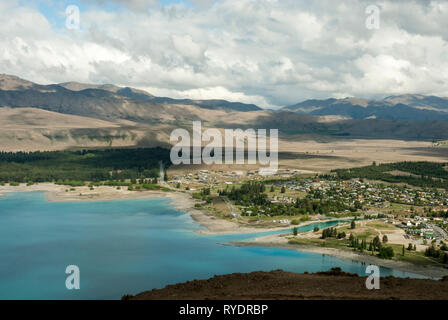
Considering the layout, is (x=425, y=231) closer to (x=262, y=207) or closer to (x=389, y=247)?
(x=389, y=247)

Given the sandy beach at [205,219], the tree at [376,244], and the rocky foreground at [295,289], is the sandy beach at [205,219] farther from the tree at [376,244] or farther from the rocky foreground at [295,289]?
the rocky foreground at [295,289]

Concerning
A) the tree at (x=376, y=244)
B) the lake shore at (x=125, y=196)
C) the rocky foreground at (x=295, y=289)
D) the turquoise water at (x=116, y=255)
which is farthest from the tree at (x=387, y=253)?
the rocky foreground at (x=295, y=289)

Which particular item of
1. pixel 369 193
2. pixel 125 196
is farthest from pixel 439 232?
pixel 125 196

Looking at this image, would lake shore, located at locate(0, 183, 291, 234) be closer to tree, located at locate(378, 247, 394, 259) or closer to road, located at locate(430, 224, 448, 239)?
tree, located at locate(378, 247, 394, 259)

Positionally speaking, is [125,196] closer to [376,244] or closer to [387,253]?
[376,244]

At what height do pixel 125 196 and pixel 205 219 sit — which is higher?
pixel 125 196

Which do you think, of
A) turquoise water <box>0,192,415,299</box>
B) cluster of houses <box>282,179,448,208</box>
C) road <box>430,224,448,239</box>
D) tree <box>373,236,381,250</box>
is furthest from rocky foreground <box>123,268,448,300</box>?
cluster of houses <box>282,179,448,208</box>
